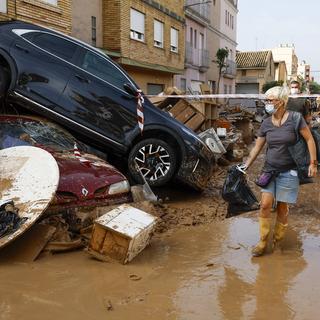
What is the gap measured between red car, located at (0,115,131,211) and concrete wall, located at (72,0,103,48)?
427 inches

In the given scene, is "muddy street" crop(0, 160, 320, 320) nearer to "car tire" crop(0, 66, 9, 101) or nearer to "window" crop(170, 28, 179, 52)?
"car tire" crop(0, 66, 9, 101)

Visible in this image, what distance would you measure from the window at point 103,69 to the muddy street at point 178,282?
9.82 feet

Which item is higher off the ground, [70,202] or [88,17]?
[88,17]

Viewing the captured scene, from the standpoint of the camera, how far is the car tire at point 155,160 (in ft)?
25.2

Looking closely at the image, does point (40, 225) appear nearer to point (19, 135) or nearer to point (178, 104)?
point (19, 135)

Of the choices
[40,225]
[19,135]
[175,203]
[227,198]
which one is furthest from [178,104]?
[40,225]

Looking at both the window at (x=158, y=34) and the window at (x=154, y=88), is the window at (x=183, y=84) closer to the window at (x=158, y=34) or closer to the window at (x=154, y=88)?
the window at (x=154, y=88)

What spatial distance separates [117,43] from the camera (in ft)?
Result: 62.9

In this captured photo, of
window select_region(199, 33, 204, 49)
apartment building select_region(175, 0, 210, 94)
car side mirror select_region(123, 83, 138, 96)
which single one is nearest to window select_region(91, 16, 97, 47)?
apartment building select_region(175, 0, 210, 94)

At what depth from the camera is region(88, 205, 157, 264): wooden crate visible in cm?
463

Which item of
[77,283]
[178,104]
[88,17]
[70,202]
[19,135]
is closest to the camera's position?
[77,283]

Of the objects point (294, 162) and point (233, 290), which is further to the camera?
point (294, 162)

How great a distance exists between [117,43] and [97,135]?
40.7ft

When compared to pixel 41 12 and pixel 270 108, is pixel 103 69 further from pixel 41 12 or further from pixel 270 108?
pixel 41 12
